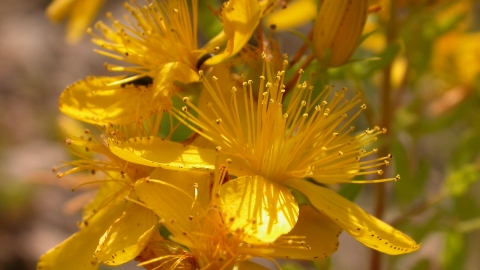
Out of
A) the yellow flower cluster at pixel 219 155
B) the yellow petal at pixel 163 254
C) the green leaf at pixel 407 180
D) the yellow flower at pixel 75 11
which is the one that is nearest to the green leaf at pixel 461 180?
the green leaf at pixel 407 180

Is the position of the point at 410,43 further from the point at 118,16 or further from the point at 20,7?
the point at 20,7

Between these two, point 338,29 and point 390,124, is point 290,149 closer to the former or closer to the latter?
point 338,29

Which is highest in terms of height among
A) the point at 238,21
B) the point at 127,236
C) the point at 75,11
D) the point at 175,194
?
the point at 238,21

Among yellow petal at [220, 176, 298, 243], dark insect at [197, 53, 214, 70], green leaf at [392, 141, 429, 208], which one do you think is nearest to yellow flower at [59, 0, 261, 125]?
dark insect at [197, 53, 214, 70]

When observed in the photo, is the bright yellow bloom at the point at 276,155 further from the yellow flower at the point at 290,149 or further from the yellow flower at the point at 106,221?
the yellow flower at the point at 106,221

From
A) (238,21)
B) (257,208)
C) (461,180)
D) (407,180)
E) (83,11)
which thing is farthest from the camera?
(83,11)

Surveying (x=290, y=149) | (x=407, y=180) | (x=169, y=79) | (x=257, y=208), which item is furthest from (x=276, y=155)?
(x=407, y=180)
